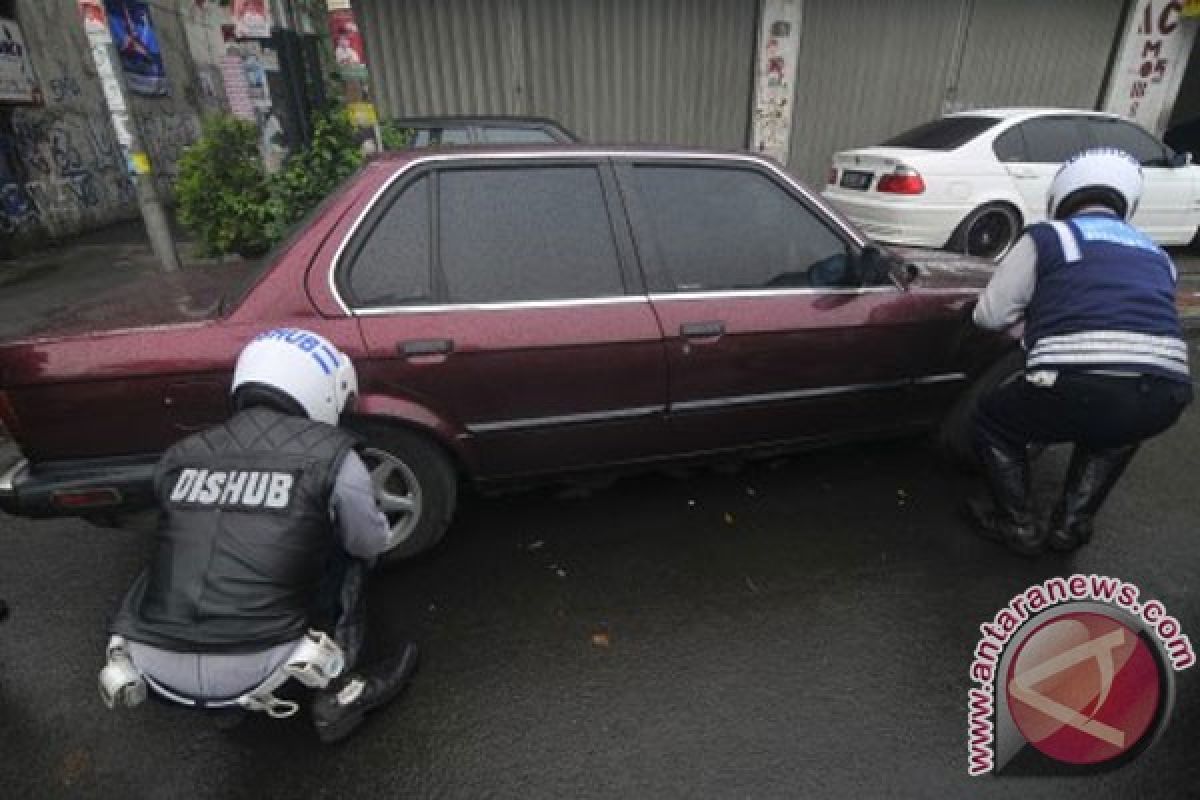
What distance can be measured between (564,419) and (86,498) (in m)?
1.67

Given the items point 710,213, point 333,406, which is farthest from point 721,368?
point 333,406

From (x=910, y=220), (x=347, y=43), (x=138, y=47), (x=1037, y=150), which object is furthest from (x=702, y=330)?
(x=138, y=47)

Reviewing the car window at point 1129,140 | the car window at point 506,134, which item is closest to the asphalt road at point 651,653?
the car window at point 506,134

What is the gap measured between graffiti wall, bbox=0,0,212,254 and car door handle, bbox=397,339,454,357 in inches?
312

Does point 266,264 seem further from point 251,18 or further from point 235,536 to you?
point 251,18

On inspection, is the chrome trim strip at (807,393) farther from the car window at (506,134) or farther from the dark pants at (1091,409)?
the car window at (506,134)

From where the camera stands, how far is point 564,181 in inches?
99.8

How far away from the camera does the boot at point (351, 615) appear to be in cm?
199

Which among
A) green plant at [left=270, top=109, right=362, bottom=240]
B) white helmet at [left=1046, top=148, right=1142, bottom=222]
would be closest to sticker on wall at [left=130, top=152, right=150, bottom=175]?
green plant at [left=270, top=109, right=362, bottom=240]

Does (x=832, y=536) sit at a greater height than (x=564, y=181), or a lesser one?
lesser

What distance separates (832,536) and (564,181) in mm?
1960

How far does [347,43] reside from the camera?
3889 mm

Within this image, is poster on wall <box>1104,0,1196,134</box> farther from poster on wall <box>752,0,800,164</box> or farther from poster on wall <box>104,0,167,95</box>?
poster on wall <box>104,0,167,95</box>

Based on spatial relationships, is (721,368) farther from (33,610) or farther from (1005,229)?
(1005,229)
